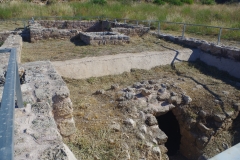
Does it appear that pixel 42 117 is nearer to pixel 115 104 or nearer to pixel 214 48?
pixel 115 104

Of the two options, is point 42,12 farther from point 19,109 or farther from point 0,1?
point 19,109

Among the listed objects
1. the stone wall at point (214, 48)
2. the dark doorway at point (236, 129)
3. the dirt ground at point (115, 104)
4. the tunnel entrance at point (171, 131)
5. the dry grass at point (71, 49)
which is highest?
the stone wall at point (214, 48)

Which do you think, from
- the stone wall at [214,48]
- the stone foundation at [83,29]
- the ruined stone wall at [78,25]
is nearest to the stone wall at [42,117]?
the stone foundation at [83,29]

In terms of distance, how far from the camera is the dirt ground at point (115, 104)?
12.2 ft

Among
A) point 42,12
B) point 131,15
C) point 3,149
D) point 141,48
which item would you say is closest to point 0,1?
point 42,12

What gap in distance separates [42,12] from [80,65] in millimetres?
12564

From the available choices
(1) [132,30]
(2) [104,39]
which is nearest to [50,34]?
(2) [104,39]

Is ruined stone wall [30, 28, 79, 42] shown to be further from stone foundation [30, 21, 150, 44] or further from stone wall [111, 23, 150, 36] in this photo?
stone wall [111, 23, 150, 36]

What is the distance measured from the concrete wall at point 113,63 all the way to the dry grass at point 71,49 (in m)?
0.55

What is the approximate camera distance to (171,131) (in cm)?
614

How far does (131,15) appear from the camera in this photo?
54.0 feet

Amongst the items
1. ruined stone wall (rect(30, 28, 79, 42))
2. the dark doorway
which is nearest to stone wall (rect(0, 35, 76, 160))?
the dark doorway

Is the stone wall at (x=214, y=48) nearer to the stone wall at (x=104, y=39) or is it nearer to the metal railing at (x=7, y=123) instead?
the stone wall at (x=104, y=39)

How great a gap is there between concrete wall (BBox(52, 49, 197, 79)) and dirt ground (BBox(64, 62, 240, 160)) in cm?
29
